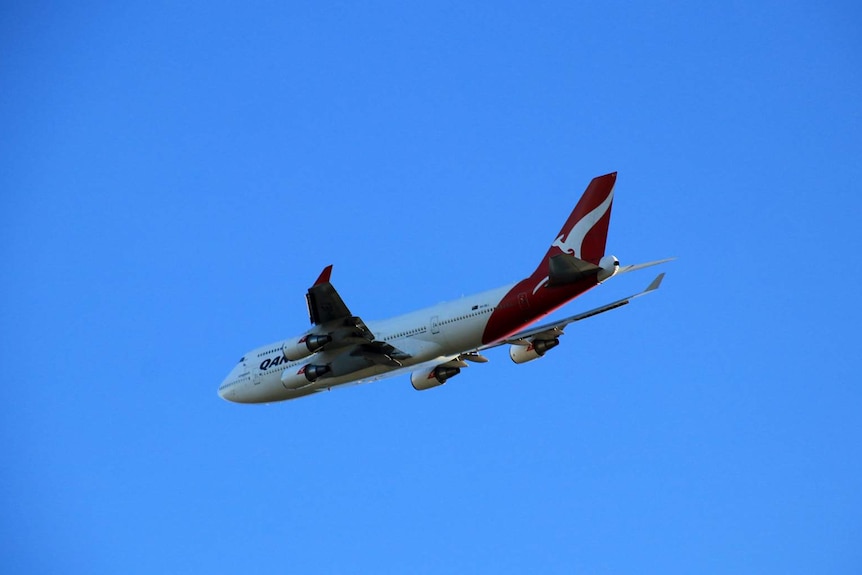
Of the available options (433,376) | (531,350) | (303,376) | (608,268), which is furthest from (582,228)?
(303,376)

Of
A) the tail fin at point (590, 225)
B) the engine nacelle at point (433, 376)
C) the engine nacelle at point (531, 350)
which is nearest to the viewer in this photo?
the tail fin at point (590, 225)

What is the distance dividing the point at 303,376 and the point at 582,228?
13276 mm

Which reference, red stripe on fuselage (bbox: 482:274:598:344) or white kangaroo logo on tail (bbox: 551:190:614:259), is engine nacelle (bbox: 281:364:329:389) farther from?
white kangaroo logo on tail (bbox: 551:190:614:259)

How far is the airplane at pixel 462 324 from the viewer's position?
43000mm

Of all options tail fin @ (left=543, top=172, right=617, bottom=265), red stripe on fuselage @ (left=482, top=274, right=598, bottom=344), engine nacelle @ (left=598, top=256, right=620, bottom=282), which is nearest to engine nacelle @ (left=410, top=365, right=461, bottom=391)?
red stripe on fuselage @ (left=482, top=274, right=598, bottom=344)

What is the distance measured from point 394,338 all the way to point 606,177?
36.1 feet

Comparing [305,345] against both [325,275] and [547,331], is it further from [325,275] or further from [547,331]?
[547,331]

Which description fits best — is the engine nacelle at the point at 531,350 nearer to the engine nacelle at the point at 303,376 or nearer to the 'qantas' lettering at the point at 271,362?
the engine nacelle at the point at 303,376

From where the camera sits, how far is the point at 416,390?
51781 mm

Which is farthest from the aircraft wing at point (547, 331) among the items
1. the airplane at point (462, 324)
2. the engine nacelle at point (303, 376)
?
the engine nacelle at point (303, 376)

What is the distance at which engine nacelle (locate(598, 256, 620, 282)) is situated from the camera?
4219 cm

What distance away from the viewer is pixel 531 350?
50.0 m

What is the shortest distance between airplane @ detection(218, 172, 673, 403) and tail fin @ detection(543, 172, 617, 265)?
4 cm

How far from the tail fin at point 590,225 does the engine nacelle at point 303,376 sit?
1047cm
